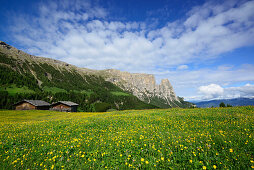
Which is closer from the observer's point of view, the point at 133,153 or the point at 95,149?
the point at 133,153

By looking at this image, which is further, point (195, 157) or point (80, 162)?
point (80, 162)

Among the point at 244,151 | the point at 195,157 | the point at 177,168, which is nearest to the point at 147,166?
the point at 177,168

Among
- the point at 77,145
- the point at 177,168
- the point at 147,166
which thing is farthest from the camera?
the point at 77,145

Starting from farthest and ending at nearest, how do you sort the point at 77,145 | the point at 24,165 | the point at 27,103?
the point at 27,103
the point at 77,145
the point at 24,165

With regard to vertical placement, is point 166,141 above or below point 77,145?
above

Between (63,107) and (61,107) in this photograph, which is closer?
(63,107)

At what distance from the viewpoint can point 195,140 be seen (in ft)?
21.7

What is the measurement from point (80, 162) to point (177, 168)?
4675mm

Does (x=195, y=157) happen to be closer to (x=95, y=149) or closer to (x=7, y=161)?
(x=95, y=149)

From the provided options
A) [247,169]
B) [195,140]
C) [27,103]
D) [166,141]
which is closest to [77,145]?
[166,141]

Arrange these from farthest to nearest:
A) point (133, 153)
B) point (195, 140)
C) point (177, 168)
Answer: point (195, 140)
point (133, 153)
point (177, 168)

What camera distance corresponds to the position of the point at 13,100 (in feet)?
347

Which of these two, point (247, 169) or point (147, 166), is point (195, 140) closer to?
point (247, 169)

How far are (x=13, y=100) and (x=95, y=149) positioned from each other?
476ft
